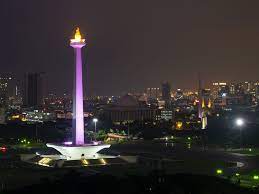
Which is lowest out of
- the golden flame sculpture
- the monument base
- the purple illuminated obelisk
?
the monument base

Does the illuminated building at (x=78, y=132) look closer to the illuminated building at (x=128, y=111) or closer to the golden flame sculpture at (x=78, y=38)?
the golden flame sculpture at (x=78, y=38)

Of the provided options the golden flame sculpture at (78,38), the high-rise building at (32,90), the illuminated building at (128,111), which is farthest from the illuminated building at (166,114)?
the golden flame sculpture at (78,38)

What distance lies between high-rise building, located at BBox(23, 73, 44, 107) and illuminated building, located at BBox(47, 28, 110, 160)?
382ft

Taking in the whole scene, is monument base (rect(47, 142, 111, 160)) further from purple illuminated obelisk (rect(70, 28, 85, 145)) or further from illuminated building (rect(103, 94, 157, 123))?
illuminated building (rect(103, 94, 157, 123))

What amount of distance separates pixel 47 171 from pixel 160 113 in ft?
270

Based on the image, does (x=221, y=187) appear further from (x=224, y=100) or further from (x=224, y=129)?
(x=224, y=100)

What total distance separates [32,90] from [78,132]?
123m

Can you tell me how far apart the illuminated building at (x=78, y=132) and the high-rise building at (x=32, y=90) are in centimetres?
11632

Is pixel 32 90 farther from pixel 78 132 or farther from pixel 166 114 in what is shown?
pixel 78 132

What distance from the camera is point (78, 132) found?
39.3 meters

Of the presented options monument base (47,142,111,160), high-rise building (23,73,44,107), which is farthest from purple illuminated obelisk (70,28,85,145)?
high-rise building (23,73,44,107)

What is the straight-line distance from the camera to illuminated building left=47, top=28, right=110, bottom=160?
126ft

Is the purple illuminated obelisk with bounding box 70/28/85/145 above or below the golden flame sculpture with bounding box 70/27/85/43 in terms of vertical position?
below

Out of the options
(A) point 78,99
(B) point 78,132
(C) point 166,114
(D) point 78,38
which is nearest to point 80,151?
(B) point 78,132
